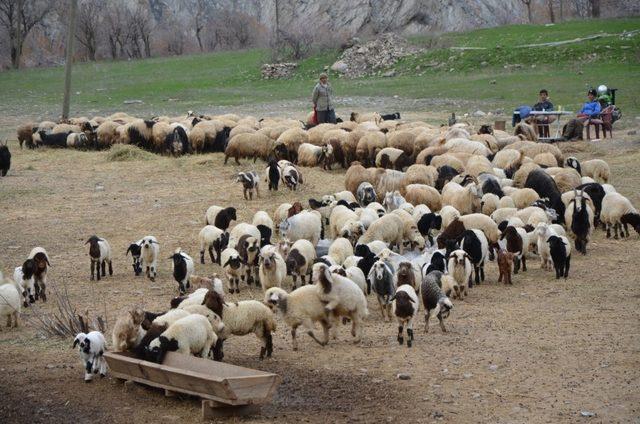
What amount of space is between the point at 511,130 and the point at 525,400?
1798 centimetres

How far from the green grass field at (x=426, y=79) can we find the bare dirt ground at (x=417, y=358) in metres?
16.8

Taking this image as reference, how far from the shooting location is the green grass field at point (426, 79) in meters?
33.8

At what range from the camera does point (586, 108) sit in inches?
933

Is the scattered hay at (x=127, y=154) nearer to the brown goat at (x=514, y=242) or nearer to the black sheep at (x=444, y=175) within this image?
the black sheep at (x=444, y=175)

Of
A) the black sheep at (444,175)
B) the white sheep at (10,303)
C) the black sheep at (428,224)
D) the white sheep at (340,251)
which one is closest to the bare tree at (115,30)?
the black sheep at (444,175)

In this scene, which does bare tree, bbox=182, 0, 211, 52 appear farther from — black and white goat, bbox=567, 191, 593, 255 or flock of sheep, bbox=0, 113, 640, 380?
black and white goat, bbox=567, 191, 593, 255

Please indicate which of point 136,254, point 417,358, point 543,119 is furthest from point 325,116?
point 417,358

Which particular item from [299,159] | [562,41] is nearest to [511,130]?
[299,159]

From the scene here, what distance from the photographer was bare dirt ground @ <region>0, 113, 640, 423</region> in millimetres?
7992

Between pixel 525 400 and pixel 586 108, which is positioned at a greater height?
pixel 586 108

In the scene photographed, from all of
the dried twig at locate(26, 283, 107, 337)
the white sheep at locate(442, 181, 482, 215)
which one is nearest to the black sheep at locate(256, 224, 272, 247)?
the white sheep at locate(442, 181, 482, 215)

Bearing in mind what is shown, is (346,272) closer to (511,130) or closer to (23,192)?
(23,192)

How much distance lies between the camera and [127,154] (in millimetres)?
23156

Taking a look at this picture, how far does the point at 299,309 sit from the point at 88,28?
5205cm
